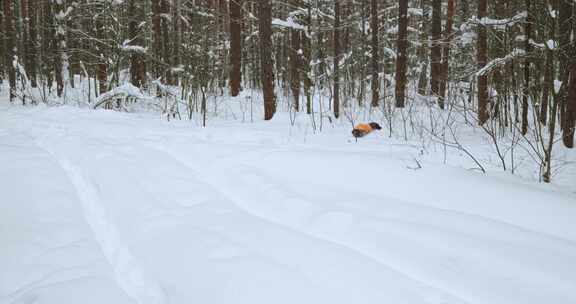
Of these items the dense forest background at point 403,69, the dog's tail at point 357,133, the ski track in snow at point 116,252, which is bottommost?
the ski track in snow at point 116,252

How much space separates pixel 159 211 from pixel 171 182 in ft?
2.32

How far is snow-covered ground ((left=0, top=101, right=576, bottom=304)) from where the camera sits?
194cm

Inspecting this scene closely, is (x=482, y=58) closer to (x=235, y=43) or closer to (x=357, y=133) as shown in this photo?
(x=357, y=133)

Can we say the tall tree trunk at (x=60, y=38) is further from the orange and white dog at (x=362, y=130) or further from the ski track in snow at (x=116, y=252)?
the ski track in snow at (x=116, y=252)

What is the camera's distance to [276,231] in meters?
2.61

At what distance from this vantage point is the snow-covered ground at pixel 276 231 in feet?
6.36

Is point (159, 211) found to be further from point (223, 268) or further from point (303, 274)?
point (303, 274)

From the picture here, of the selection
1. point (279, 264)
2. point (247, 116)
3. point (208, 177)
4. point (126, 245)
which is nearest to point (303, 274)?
point (279, 264)

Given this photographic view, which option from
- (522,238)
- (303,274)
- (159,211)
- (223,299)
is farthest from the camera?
(159,211)

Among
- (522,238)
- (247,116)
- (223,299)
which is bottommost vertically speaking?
(223,299)

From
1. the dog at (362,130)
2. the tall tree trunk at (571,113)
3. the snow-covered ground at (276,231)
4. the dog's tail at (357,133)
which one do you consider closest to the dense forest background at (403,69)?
the tall tree trunk at (571,113)

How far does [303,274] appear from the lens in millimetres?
2061

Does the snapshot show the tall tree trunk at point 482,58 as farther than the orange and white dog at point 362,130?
Yes

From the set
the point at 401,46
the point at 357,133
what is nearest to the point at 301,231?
the point at 357,133
